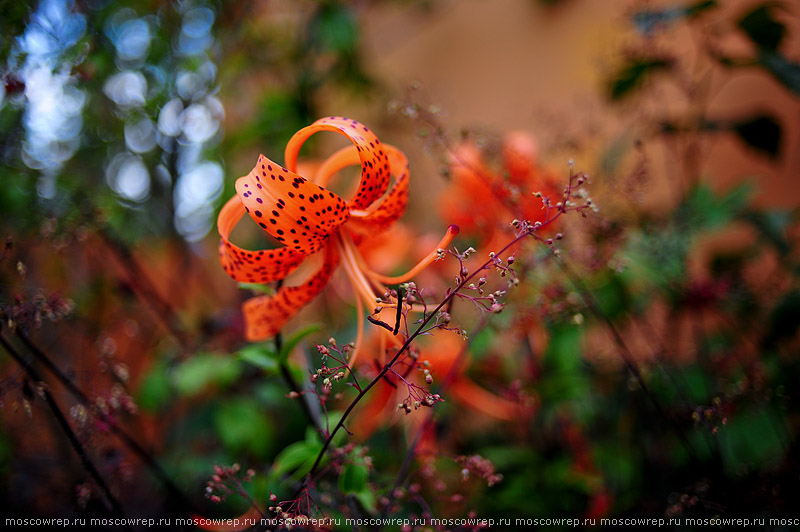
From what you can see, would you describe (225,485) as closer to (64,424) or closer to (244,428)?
(64,424)

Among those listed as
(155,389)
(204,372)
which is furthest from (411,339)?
(155,389)

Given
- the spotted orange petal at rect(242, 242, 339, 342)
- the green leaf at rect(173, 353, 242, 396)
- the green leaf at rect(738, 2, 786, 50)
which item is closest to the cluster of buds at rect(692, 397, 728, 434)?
the spotted orange petal at rect(242, 242, 339, 342)

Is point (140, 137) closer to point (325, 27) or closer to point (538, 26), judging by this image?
point (325, 27)

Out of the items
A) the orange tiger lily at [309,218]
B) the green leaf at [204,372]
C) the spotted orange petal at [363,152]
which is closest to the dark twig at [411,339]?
the orange tiger lily at [309,218]

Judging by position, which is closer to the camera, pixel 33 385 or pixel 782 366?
pixel 33 385

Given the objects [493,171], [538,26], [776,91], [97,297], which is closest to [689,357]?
[493,171]

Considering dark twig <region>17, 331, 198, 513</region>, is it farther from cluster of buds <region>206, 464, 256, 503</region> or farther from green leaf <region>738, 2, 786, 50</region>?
green leaf <region>738, 2, 786, 50</region>
